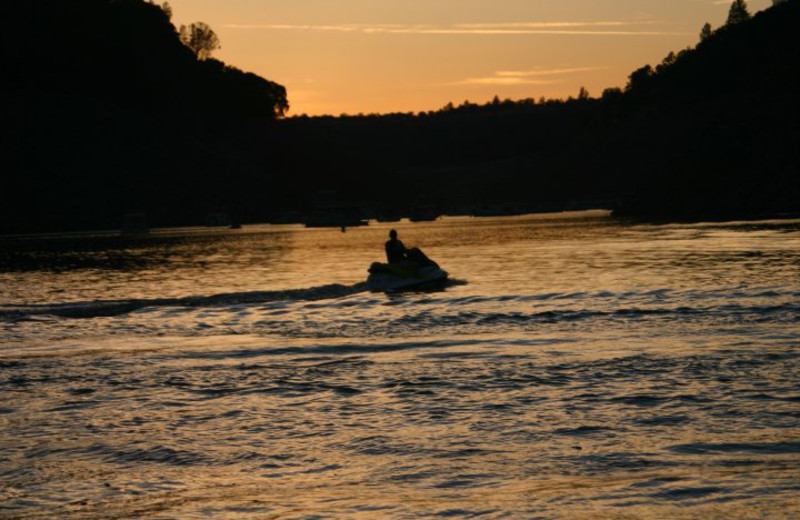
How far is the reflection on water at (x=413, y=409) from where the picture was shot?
452 inches

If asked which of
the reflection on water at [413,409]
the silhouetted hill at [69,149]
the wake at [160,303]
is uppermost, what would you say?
the silhouetted hill at [69,149]

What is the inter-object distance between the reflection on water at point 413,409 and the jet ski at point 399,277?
16.9 ft

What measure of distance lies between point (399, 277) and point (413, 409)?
24307 millimetres

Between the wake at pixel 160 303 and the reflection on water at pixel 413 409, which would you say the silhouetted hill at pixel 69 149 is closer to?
the wake at pixel 160 303

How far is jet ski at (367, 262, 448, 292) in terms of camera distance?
4016cm

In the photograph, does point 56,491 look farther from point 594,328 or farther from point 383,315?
point 383,315

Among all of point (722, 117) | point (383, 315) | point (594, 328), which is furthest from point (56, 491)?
point (722, 117)

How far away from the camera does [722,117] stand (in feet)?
509

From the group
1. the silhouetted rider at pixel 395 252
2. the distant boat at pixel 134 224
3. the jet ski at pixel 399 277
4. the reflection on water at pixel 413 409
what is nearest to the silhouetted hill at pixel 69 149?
the distant boat at pixel 134 224

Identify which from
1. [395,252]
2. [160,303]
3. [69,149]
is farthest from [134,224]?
[160,303]

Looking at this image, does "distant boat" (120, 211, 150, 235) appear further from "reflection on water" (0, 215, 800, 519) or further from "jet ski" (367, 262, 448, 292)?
"reflection on water" (0, 215, 800, 519)

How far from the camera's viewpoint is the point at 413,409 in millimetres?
15992

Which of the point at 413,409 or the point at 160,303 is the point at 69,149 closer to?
the point at 160,303

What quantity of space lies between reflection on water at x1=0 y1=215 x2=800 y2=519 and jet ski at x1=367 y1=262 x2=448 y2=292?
514cm
